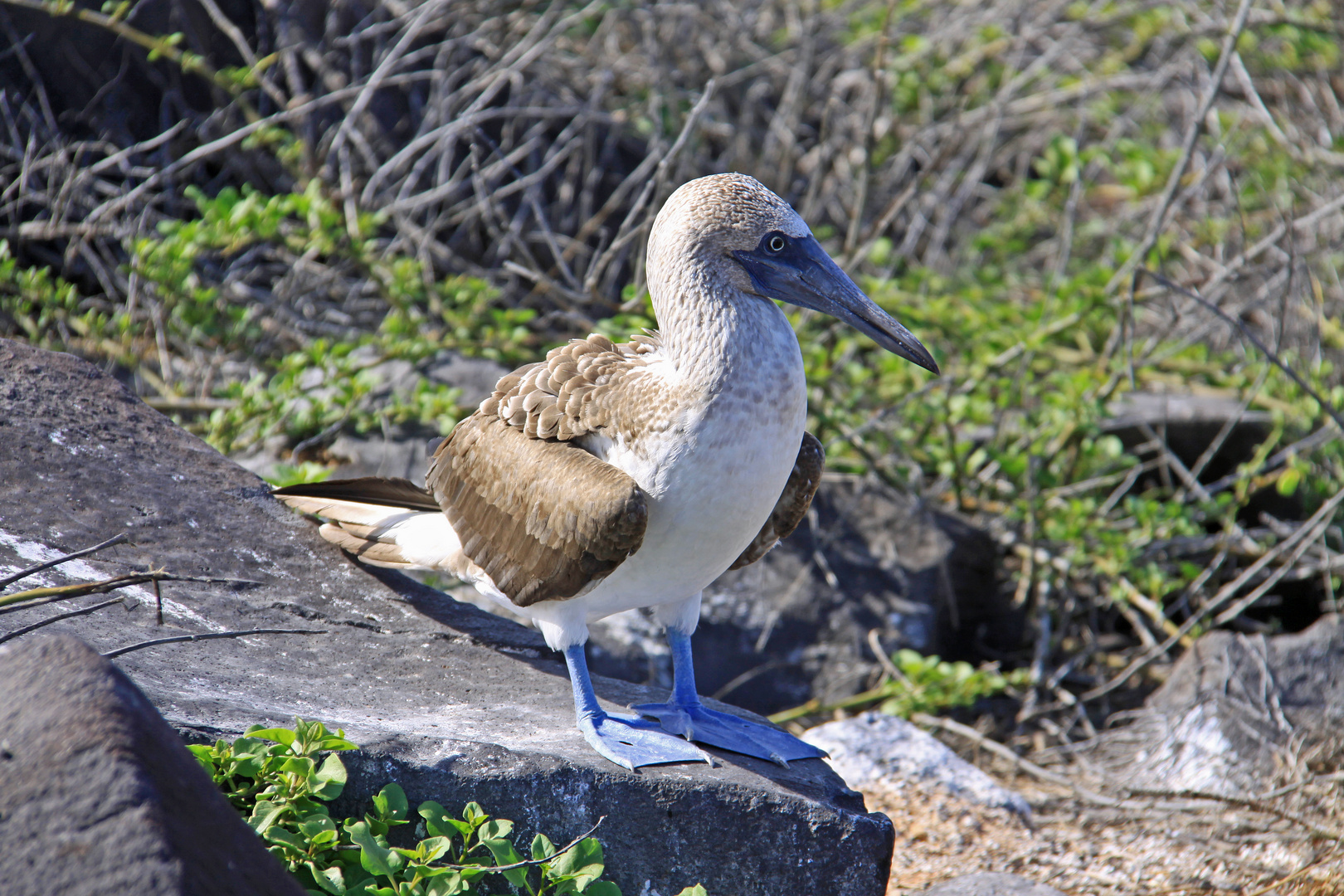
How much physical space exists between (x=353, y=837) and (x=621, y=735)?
0.82 m

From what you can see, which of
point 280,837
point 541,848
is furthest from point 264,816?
point 541,848

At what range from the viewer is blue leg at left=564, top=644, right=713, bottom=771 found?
2783 millimetres

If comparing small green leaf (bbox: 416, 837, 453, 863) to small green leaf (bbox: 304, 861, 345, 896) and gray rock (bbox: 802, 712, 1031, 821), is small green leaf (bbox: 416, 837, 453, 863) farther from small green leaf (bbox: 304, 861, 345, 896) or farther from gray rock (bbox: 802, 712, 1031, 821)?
gray rock (bbox: 802, 712, 1031, 821)

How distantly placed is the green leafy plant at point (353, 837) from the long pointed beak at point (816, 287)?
146 centimetres

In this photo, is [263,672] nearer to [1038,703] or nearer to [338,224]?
[338,224]

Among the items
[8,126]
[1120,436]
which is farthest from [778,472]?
[8,126]

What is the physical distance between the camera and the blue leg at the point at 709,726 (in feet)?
10.0

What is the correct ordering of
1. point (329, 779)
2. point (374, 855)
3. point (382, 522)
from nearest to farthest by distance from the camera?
point (374, 855)
point (329, 779)
point (382, 522)

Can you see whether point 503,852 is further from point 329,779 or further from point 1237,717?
point 1237,717

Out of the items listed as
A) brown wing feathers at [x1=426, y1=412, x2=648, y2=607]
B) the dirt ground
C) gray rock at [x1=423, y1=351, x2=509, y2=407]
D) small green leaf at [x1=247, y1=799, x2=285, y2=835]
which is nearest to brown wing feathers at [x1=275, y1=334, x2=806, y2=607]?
brown wing feathers at [x1=426, y1=412, x2=648, y2=607]

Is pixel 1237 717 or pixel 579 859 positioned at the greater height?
pixel 579 859

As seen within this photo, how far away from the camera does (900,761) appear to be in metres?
4.17

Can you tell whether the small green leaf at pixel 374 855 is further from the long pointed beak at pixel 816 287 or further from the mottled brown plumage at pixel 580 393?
the long pointed beak at pixel 816 287

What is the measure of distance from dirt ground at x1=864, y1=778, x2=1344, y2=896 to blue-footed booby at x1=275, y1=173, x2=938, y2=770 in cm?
103
